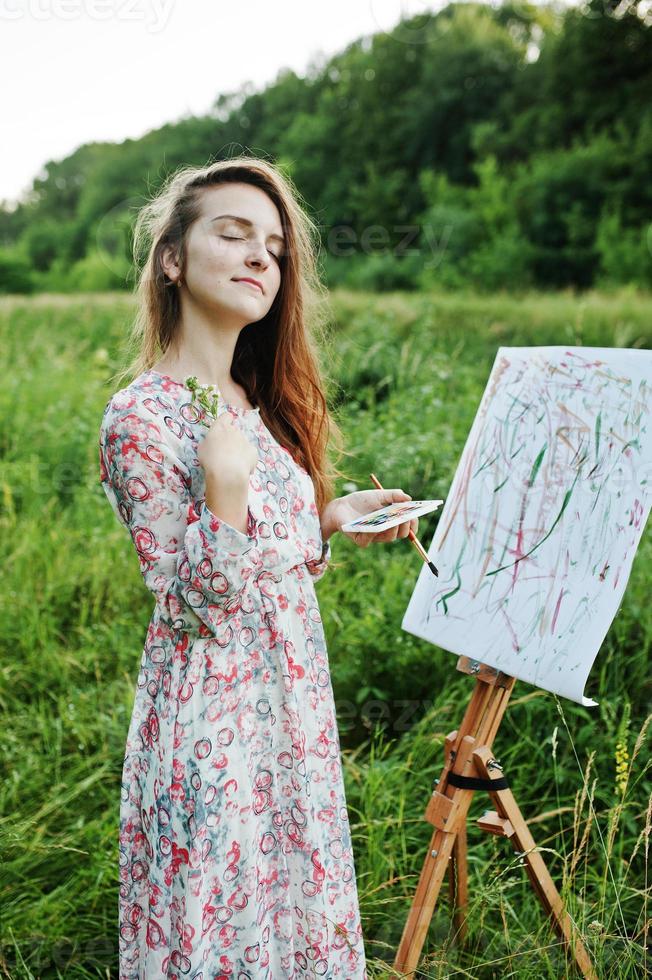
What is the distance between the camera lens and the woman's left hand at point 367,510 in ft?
4.89

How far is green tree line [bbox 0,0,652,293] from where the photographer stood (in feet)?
38.8

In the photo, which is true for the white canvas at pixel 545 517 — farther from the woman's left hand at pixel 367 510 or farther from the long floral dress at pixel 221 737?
the long floral dress at pixel 221 737

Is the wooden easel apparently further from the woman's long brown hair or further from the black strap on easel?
the woman's long brown hair

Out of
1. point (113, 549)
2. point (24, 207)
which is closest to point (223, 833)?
point (113, 549)

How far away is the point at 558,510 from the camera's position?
1.51 m

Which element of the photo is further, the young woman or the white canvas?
the white canvas

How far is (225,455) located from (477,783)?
80 centimetres

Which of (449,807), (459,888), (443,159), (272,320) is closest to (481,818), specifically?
(449,807)

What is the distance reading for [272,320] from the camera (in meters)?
1.62

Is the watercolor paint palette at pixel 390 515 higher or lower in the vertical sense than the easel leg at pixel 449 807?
higher

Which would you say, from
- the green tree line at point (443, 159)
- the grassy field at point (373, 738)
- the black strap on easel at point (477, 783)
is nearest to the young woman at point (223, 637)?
the black strap on easel at point (477, 783)

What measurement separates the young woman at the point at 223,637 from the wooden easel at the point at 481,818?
0.42 ft

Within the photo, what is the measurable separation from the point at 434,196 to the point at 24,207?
431 inches

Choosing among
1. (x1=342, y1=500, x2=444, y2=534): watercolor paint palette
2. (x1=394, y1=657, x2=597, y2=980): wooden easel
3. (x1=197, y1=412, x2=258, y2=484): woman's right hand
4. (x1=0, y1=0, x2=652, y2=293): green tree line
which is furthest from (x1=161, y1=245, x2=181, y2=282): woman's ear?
(x1=0, y1=0, x2=652, y2=293): green tree line
